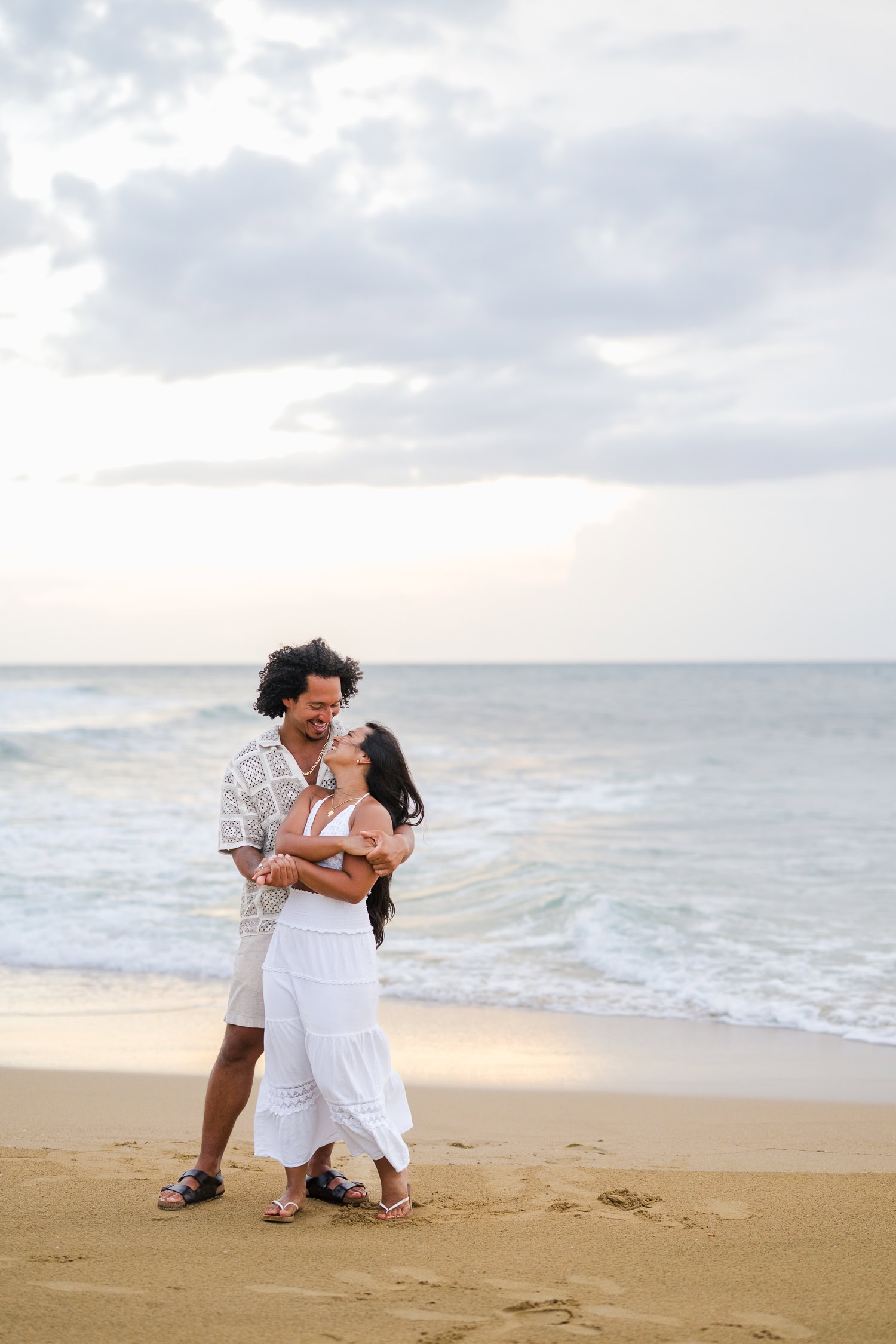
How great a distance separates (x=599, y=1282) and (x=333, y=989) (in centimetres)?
121

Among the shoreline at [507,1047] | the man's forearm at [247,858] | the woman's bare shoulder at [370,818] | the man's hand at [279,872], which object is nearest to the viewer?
the man's hand at [279,872]

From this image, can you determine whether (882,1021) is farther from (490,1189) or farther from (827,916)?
(490,1189)

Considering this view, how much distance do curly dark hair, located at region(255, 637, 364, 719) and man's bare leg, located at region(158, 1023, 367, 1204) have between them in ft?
3.94

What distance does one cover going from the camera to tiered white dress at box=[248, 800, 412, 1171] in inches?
150

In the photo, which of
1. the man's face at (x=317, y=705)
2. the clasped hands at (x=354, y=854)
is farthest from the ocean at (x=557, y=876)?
the clasped hands at (x=354, y=854)

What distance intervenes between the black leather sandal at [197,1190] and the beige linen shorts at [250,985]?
1.85 feet

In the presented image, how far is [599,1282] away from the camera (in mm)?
3275

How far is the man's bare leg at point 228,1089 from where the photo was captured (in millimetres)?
4090

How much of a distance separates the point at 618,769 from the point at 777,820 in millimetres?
7990

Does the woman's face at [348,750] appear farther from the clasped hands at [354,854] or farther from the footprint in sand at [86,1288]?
the footprint in sand at [86,1288]

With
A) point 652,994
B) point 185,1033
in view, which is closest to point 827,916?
point 652,994

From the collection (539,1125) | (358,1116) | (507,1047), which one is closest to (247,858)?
(358,1116)

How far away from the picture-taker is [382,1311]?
3059mm

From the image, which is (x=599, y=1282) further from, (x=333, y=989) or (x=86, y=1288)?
(x=86, y=1288)
